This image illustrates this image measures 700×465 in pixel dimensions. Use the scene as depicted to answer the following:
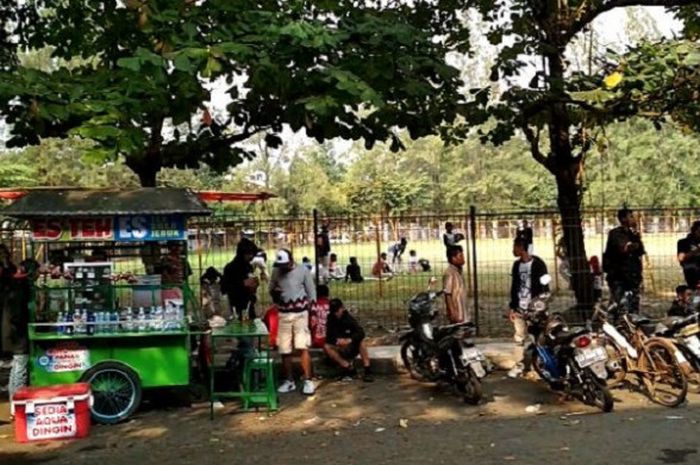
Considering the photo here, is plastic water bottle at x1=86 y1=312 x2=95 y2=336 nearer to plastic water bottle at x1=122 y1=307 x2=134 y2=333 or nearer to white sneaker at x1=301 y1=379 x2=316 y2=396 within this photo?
plastic water bottle at x1=122 y1=307 x2=134 y2=333

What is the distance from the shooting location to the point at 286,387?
379 inches

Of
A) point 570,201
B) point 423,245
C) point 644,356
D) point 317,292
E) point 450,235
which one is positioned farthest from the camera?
point 423,245

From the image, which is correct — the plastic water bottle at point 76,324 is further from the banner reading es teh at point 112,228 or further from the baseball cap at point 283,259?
the baseball cap at point 283,259

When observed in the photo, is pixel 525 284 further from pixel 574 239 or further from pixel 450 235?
pixel 450 235

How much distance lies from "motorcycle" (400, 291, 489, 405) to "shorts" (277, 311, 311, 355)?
1.29m

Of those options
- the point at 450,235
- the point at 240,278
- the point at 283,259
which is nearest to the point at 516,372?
the point at 283,259

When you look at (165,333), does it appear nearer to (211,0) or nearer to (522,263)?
(211,0)

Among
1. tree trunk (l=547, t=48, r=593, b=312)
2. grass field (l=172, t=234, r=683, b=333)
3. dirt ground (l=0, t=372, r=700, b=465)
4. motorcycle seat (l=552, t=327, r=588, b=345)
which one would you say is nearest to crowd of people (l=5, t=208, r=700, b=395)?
dirt ground (l=0, t=372, r=700, b=465)

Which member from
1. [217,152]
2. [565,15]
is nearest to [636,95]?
[565,15]

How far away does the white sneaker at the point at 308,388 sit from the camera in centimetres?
937

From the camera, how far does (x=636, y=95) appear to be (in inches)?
437

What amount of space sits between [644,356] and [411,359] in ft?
9.12

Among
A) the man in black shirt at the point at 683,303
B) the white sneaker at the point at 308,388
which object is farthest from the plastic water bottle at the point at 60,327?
the man in black shirt at the point at 683,303

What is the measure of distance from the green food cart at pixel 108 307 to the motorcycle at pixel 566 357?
12.4 feet
